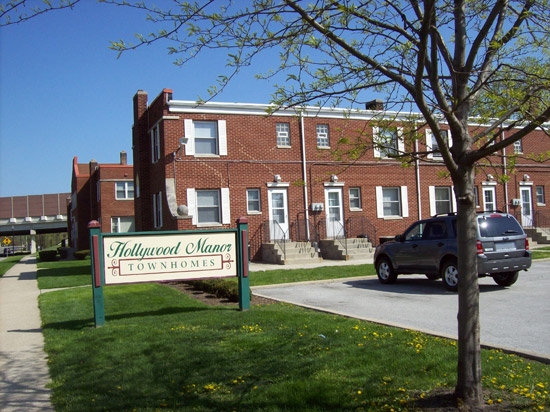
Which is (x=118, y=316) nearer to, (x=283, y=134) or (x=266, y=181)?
(x=266, y=181)

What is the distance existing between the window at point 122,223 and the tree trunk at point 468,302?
38253 millimetres

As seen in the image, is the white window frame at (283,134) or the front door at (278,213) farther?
the white window frame at (283,134)

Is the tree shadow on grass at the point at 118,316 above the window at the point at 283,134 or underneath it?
underneath

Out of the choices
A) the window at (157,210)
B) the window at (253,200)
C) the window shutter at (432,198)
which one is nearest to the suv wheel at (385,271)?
the window at (253,200)

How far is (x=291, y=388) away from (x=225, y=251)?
553 cm

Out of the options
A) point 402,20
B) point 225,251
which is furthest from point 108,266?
point 402,20

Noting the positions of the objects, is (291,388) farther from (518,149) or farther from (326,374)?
(518,149)

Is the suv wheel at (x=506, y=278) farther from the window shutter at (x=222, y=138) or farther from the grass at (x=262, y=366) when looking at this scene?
the window shutter at (x=222, y=138)

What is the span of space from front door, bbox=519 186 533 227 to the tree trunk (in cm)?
2666

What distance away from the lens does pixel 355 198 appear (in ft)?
83.0

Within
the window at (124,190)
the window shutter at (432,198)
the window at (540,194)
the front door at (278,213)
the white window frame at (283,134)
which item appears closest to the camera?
the front door at (278,213)

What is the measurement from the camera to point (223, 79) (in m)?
5.71

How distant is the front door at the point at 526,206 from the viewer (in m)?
29.2

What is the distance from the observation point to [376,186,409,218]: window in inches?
1024
